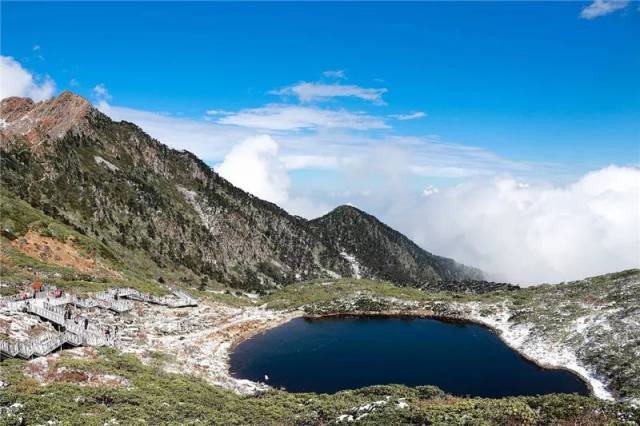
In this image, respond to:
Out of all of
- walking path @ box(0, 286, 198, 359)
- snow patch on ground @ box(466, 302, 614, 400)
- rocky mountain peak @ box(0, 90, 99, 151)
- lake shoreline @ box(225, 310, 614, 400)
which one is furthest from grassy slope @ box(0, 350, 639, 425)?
rocky mountain peak @ box(0, 90, 99, 151)

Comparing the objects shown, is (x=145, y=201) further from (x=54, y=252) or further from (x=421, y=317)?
(x=421, y=317)

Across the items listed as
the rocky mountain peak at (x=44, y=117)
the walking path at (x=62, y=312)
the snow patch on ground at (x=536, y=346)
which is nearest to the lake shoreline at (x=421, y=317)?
the snow patch on ground at (x=536, y=346)

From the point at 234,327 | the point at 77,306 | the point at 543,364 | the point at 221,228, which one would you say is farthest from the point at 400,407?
the point at 221,228

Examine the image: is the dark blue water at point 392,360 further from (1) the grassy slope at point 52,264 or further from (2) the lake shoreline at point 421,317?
(1) the grassy slope at point 52,264

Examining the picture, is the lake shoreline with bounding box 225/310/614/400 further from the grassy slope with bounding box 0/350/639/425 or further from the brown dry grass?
the brown dry grass

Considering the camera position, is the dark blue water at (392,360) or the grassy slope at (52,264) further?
the grassy slope at (52,264)

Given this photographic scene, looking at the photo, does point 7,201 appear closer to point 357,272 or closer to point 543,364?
point 543,364
